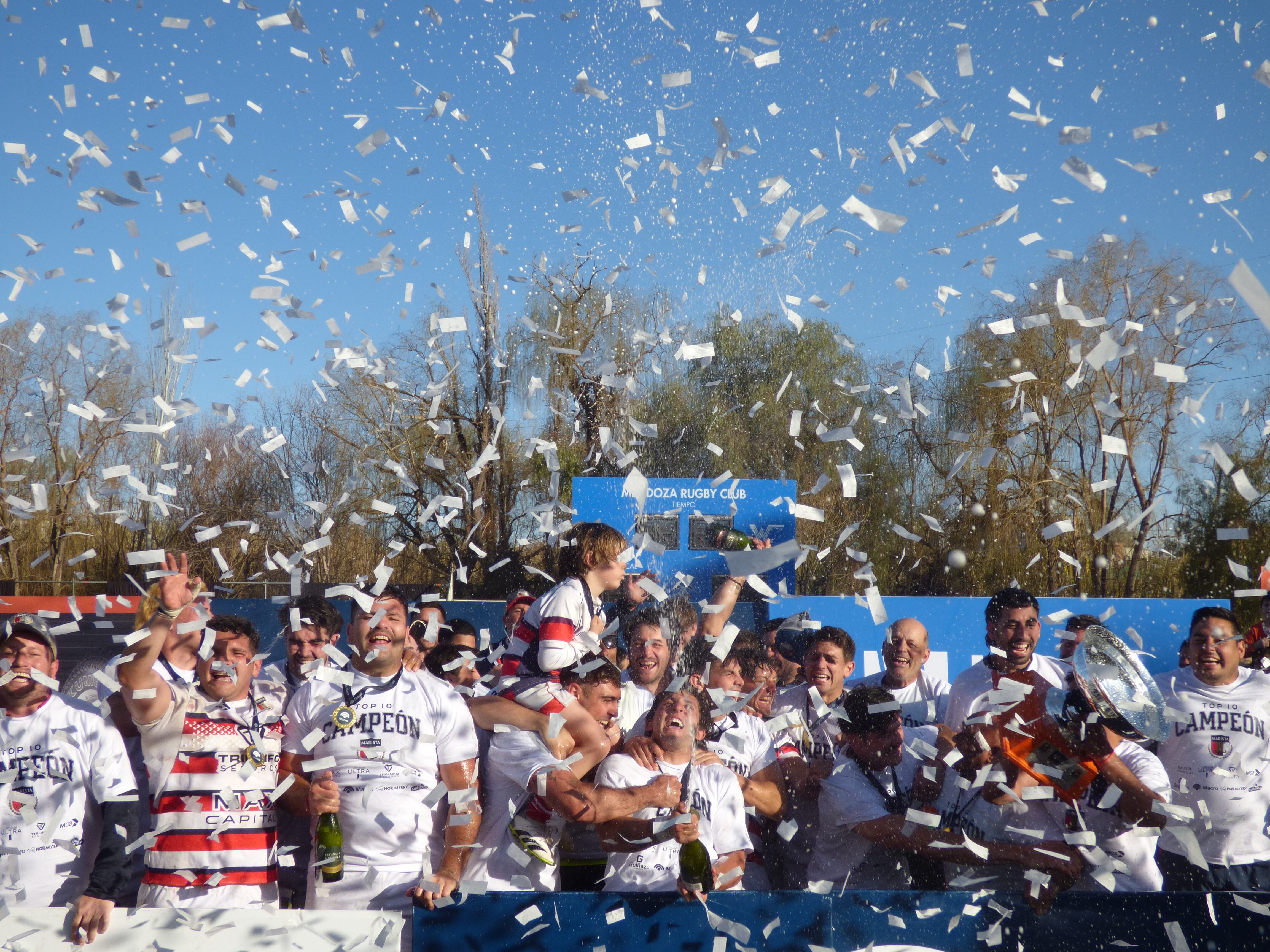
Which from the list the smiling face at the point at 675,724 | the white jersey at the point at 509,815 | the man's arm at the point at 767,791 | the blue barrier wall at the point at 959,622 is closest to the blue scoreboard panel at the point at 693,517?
the blue barrier wall at the point at 959,622

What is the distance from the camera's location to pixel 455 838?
3.65 meters

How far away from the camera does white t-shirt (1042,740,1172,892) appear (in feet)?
12.4

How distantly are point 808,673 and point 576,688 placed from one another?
149 cm

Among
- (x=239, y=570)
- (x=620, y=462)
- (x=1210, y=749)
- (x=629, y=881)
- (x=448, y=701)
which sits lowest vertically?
(x=239, y=570)

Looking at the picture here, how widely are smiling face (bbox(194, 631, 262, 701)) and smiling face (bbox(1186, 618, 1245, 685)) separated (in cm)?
466

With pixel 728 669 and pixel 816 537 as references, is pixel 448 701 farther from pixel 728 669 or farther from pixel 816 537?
pixel 816 537

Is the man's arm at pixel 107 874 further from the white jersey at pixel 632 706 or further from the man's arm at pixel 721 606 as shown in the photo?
the man's arm at pixel 721 606

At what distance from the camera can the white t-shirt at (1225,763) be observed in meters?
4.52

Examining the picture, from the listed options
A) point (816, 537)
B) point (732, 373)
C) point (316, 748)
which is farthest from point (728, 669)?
point (816, 537)

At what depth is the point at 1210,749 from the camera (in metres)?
4.62

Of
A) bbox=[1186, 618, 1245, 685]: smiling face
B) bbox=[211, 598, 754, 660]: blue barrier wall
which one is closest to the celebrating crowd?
bbox=[1186, 618, 1245, 685]: smiling face

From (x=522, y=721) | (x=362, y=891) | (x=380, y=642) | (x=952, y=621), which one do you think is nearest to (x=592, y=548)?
(x=522, y=721)

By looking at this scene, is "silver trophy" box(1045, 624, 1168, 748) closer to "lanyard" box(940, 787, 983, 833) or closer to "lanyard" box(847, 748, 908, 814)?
"lanyard" box(940, 787, 983, 833)

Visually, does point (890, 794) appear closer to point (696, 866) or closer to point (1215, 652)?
point (696, 866)
